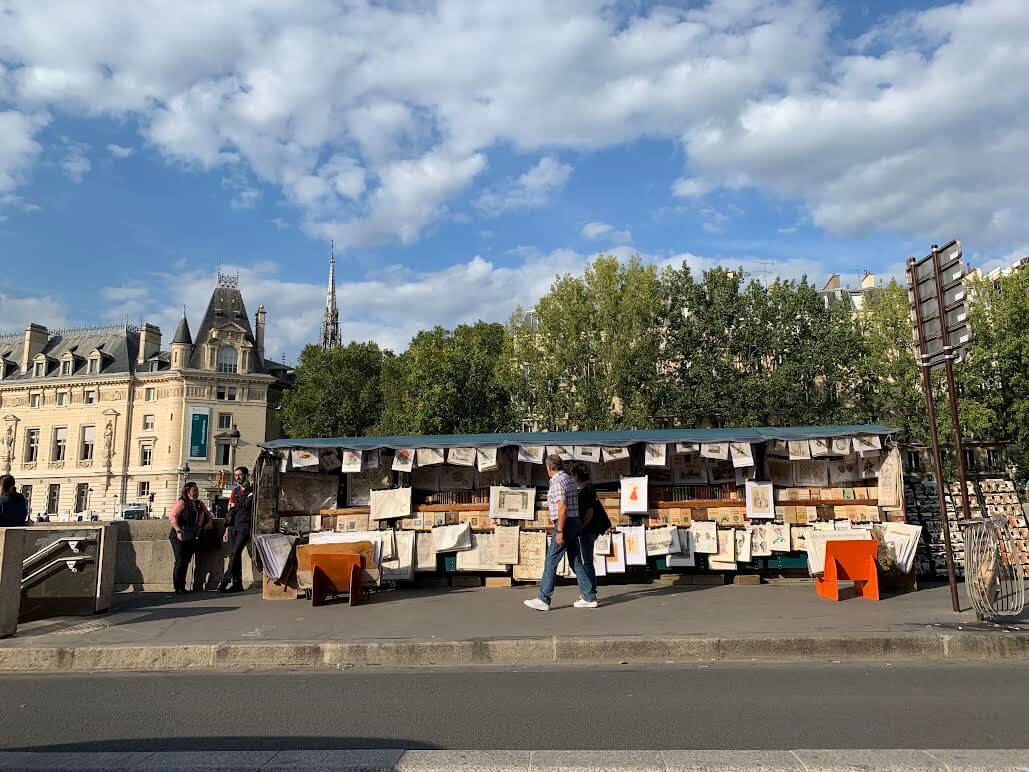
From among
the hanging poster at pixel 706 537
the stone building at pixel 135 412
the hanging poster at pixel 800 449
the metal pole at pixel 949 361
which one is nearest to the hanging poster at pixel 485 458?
the hanging poster at pixel 706 537

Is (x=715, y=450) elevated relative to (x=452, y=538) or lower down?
elevated

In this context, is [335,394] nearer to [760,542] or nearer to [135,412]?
[135,412]

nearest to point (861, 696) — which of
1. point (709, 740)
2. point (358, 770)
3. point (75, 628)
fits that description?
point (709, 740)

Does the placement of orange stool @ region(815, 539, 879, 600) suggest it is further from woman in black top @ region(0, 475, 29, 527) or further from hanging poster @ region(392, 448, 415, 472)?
woman in black top @ region(0, 475, 29, 527)

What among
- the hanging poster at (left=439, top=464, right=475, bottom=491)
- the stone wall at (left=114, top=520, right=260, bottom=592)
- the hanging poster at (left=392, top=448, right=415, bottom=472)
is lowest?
the stone wall at (left=114, top=520, right=260, bottom=592)

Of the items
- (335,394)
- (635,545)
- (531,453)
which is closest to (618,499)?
(635,545)

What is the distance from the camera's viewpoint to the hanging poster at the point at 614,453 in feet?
38.9

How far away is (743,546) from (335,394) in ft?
154

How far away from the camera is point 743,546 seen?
11.2 metres

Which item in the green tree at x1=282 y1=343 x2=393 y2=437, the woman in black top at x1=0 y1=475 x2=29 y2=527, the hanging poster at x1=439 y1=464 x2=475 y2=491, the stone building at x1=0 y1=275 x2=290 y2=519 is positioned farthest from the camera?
the stone building at x1=0 y1=275 x2=290 y2=519

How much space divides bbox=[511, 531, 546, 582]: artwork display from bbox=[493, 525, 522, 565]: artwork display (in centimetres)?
8

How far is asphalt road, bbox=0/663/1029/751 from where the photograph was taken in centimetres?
478

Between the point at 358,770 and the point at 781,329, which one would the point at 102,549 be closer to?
the point at 358,770

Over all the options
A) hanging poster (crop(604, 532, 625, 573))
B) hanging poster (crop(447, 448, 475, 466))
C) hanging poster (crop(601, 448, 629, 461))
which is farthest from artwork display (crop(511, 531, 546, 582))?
hanging poster (crop(601, 448, 629, 461))
